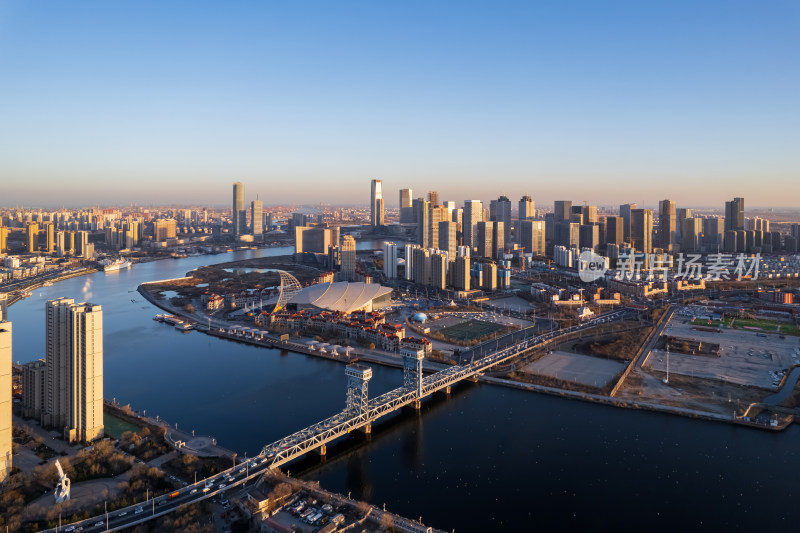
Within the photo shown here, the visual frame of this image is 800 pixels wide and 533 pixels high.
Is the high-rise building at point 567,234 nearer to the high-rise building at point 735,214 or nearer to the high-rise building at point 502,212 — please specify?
the high-rise building at point 502,212

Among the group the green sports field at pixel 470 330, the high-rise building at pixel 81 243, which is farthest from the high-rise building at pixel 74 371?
the high-rise building at pixel 81 243

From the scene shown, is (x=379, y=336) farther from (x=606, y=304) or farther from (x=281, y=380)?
(x=606, y=304)

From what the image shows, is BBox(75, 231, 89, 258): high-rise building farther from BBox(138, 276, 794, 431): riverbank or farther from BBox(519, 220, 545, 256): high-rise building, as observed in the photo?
BBox(519, 220, 545, 256): high-rise building

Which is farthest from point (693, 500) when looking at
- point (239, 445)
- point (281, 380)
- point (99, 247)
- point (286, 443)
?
point (99, 247)

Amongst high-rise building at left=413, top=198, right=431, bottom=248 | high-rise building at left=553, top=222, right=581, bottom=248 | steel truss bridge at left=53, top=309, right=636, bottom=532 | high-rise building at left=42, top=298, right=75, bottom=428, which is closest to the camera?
steel truss bridge at left=53, top=309, right=636, bottom=532

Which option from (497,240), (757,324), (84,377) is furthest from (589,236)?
(84,377)

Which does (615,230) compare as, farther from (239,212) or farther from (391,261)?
(239,212)

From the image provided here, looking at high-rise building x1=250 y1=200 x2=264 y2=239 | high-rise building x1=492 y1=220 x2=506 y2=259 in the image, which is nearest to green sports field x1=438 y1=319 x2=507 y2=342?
high-rise building x1=492 y1=220 x2=506 y2=259
